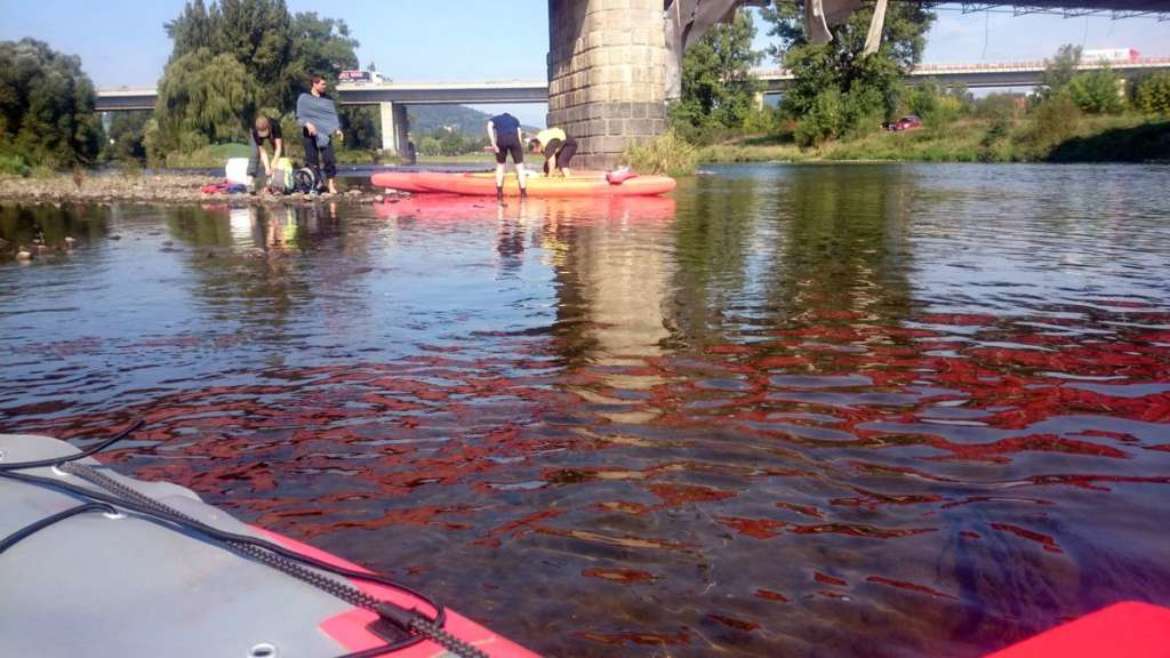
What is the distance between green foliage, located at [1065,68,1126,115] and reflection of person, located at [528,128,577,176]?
132 feet

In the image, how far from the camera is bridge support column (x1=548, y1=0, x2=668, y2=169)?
20.1 meters

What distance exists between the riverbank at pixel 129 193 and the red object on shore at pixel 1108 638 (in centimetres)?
1533

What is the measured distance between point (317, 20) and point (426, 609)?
106904mm

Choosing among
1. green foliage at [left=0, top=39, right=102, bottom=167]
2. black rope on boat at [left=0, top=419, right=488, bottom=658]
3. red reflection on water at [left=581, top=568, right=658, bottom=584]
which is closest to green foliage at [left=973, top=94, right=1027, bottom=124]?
green foliage at [left=0, top=39, right=102, bottom=167]

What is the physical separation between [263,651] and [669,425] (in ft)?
7.32

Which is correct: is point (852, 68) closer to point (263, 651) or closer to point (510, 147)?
point (510, 147)

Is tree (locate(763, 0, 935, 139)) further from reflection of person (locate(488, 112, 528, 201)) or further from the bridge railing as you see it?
reflection of person (locate(488, 112, 528, 201))

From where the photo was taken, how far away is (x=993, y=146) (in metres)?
43.4

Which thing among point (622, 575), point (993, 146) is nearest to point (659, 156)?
point (622, 575)

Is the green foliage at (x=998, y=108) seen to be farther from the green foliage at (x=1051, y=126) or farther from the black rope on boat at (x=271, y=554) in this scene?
the black rope on boat at (x=271, y=554)

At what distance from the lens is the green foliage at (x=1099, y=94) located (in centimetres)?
4706

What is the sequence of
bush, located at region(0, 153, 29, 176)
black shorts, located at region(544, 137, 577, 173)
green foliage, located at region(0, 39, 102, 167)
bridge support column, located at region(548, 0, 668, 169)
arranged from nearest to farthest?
black shorts, located at region(544, 137, 577, 173) < bridge support column, located at region(548, 0, 668, 169) < bush, located at region(0, 153, 29, 176) < green foliage, located at region(0, 39, 102, 167)

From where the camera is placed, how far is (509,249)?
830 cm

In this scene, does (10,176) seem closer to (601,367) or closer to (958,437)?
(601,367)
